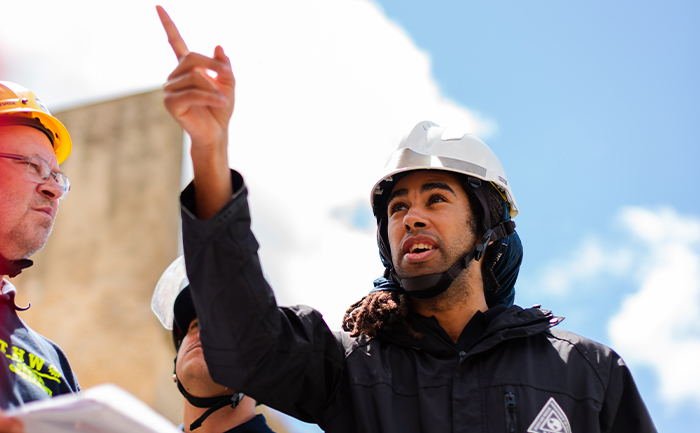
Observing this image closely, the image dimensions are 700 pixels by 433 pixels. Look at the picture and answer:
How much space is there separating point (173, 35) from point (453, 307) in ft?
6.48

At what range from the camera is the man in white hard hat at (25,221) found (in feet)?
9.18

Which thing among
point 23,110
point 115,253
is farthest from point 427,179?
point 115,253

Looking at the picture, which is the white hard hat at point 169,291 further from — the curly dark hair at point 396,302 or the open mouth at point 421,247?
the open mouth at point 421,247

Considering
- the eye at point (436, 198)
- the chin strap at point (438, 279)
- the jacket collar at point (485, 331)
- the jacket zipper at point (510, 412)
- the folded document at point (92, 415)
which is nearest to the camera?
the folded document at point (92, 415)

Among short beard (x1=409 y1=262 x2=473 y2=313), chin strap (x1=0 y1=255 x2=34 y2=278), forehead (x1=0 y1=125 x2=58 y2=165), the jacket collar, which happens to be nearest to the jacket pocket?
the jacket collar

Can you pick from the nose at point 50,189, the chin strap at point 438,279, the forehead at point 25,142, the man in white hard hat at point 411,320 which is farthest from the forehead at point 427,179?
the forehead at point 25,142

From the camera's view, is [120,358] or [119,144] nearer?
[120,358]

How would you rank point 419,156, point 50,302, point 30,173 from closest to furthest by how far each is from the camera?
point 30,173
point 419,156
point 50,302

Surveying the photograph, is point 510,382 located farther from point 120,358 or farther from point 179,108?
point 120,358

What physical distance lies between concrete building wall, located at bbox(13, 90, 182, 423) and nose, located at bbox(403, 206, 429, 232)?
8797 millimetres

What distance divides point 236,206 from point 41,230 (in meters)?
1.58

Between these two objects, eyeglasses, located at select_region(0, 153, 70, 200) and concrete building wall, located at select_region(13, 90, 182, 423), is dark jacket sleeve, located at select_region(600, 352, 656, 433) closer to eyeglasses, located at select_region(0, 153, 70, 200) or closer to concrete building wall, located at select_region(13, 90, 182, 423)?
eyeglasses, located at select_region(0, 153, 70, 200)

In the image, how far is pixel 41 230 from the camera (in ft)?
10.6

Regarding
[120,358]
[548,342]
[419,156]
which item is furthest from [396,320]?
[120,358]
